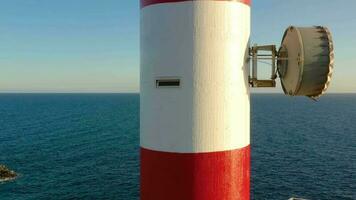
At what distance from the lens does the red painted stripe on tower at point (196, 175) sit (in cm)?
636

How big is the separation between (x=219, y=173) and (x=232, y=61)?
2.05m

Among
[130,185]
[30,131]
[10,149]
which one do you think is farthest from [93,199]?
[30,131]

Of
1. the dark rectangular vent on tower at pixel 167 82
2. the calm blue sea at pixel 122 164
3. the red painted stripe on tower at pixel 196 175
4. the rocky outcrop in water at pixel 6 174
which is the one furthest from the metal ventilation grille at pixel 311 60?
the rocky outcrop in water at pixel 6 174

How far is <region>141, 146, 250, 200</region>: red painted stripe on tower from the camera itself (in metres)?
6.36

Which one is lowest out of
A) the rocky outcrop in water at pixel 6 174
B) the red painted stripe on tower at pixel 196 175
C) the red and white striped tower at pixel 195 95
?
the rocky outcrop in water at pixel 6 174

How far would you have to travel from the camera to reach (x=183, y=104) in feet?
20.7

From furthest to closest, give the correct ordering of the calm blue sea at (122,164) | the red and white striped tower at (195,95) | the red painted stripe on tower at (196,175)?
the calm blue sea at (122,164) → the red painted stripe on tower at (196,175) → the red and white striped tower at (195,95)

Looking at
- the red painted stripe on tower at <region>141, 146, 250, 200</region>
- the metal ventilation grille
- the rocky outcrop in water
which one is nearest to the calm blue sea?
the rocky outcrop in water

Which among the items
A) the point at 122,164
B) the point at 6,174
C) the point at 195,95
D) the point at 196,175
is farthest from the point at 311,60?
the point at 6,174

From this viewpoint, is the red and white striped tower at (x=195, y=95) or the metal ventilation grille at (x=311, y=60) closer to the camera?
the red and white striped tower at (x=195, y=95)

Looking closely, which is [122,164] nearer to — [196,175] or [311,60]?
[196,175]

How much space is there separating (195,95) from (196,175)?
1438 millimetres

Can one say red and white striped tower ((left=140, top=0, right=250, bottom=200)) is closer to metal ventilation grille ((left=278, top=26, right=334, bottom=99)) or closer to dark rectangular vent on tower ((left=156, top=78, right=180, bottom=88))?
dark rectangular vent on tower ((left=156, top=78, right=180, bottom=88))

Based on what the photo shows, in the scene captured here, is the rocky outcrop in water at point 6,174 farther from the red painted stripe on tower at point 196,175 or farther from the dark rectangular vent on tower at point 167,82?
the dark rectangular vent on tower at point 167,82
